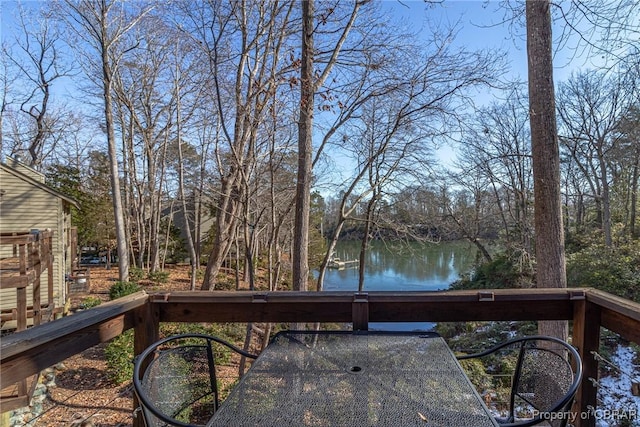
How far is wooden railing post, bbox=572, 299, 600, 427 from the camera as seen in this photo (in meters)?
1.56

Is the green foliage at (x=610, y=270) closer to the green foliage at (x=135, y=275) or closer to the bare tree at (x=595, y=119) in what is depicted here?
the bare tree at (x=595, y=119)

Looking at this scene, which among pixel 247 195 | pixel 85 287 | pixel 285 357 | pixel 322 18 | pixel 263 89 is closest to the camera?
pixel 285 357

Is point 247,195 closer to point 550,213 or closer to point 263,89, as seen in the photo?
point 263,89

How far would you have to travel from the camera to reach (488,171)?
802 cm

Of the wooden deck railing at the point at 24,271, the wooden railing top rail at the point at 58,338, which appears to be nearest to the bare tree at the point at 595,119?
the wooden railing top rail at the point at 58,338

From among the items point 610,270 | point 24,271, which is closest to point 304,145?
point 24,271

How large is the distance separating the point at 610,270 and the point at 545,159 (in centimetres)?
510

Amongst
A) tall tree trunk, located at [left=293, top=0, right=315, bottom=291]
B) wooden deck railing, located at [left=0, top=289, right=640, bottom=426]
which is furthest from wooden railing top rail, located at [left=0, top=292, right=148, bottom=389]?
tall tree trunk, located at [left=293, top=0, right=315, bottom=291]

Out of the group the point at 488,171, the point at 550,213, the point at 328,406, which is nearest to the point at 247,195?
the point at 550,213

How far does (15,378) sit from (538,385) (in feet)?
5.85

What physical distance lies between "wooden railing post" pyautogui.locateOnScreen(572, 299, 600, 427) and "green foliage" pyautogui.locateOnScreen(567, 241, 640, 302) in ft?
19.1

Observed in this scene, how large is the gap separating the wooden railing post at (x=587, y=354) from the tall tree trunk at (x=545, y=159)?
1.58m

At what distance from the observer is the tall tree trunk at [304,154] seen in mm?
4109

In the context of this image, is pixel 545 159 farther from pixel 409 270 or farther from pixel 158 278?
pixel 409 270
